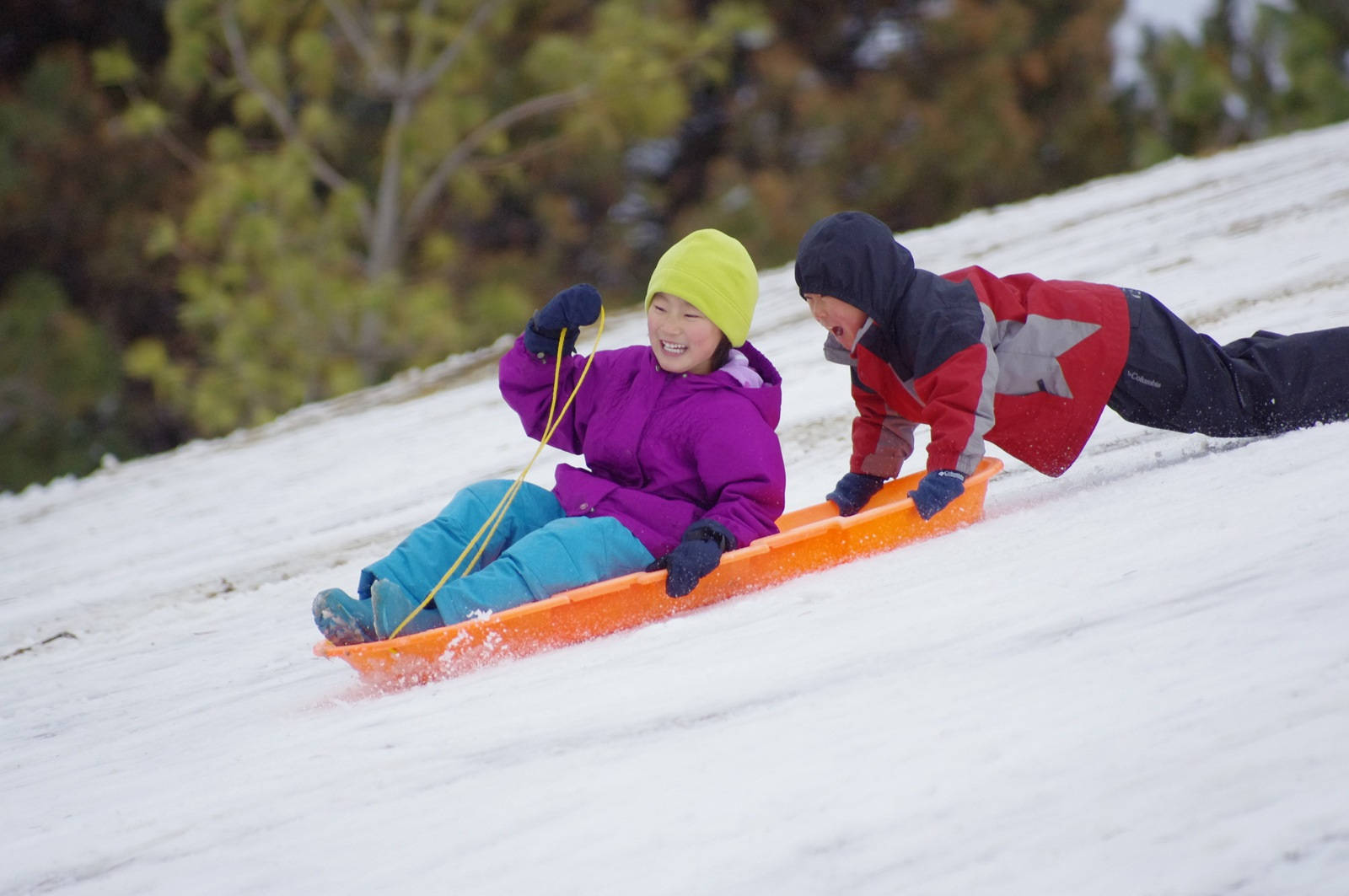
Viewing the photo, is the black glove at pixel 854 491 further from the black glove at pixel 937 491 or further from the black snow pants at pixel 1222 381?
the black snow pants at pixel 1222 381

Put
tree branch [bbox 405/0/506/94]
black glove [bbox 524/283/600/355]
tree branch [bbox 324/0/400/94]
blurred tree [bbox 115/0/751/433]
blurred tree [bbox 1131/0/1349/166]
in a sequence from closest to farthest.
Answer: black glove [bbox 524/283/600/355]
blurred tree [bbox 115/0/751/433]
tree branch [bbox 324/0/400/94]
tree branch [bbox 405/0/506/94]
blurred tree [bbox 1131/0/1349/166]

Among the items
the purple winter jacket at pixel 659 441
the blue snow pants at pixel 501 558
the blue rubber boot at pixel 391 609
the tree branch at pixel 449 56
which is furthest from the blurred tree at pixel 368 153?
the blue rubber boot at pixel 391 609

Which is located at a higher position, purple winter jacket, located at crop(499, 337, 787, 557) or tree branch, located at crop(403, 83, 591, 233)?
tree branch, located at crop(403, 83, 591, 233)

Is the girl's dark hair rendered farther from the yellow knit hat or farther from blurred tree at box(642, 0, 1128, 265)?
blurred tree at box(642, 0, 1128, 265)

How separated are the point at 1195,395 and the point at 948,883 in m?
1.69

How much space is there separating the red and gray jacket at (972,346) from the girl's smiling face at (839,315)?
18mm

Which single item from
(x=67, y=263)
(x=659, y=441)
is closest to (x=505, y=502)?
(x=659, y=441)

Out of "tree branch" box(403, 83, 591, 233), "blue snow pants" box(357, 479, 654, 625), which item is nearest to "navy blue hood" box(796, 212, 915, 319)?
"blue snow pants" box(357, 479, 654, 625)

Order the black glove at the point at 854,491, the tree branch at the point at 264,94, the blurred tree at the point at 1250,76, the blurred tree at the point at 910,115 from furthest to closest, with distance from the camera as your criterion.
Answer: the blurred tree at the point at 910,115
the blurred tree at the point at 1250,76
the tree branch at the point at 264,94
the black glove at the point at 854,491

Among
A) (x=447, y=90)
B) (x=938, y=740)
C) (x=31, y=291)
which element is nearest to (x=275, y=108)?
(x=447, y=90)

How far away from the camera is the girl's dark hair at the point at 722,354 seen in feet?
8.77

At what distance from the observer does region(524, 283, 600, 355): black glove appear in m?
2.53

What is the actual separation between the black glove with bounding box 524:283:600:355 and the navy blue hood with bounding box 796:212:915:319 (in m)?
0.44

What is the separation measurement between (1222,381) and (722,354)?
107 cm
